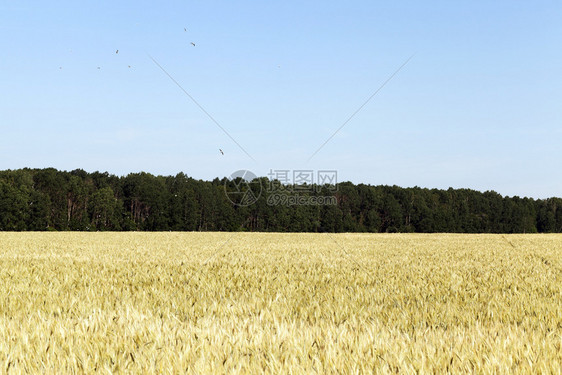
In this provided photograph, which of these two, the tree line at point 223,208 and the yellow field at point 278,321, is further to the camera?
the tree line at point 223,208

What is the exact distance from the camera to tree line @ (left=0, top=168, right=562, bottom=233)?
60.2m

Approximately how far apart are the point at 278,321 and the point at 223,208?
63.5 metres

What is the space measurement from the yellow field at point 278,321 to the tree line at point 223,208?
55138mm

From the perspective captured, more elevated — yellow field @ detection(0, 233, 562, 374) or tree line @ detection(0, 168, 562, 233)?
tree line @ detection(0, 168, 562, 233)

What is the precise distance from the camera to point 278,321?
520 centimetres

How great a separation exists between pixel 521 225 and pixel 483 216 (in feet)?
21.5

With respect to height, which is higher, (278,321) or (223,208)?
(223,208)

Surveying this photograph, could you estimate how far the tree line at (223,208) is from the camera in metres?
60.2

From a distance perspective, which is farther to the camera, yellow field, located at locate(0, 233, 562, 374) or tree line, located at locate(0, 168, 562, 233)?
tree line, located at locate(0, 168, 562, 233)

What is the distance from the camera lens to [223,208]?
68.1 m

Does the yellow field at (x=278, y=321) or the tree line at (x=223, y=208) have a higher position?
the tree line at (x=223, y=208)

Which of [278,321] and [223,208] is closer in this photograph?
[278,321]

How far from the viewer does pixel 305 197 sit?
221 ft

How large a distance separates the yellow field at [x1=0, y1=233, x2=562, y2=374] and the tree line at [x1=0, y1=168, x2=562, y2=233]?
5514 centimetres
